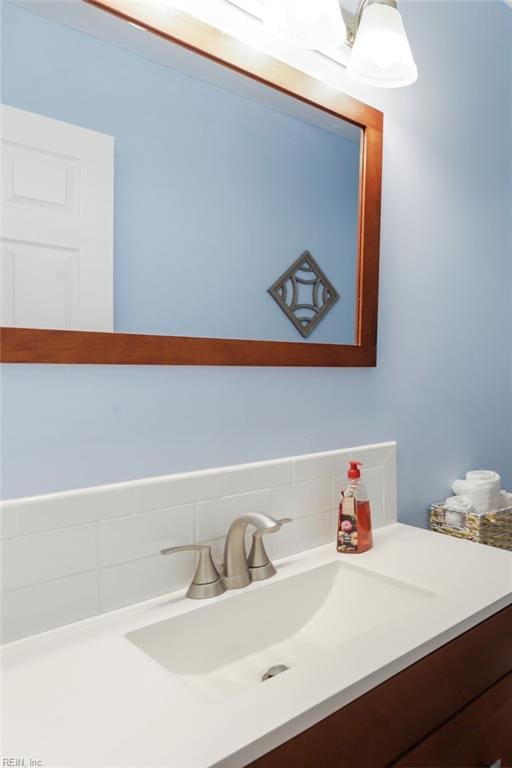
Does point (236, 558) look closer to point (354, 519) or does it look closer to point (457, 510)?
point (354, 519)

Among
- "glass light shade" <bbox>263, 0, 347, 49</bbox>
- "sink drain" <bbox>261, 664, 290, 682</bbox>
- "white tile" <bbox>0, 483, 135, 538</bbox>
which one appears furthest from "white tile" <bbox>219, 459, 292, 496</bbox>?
"glass light shade" <bbox>263, 0, 347, 49</bbox>

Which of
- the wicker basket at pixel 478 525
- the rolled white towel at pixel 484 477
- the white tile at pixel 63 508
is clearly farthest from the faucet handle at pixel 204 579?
the rolled white towel at pixel 484 477

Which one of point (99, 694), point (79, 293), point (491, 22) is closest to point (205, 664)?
point (99, 694)

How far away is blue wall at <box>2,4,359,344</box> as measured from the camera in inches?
34.5

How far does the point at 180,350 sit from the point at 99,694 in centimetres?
56

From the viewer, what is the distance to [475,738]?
0.92 meters

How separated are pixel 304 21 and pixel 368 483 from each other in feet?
3.35

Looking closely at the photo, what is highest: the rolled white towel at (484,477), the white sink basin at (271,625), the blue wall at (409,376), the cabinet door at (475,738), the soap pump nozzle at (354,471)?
the blue wall at (409,376)

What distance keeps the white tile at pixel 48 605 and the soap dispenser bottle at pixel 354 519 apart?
55 centimetres

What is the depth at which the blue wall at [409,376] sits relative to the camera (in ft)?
2.95

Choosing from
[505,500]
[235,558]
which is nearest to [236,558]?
[235,558]

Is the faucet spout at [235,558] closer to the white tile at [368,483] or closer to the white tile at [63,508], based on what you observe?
the white tile at [63,508]

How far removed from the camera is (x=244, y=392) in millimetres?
1121

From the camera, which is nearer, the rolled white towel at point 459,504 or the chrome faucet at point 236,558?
the chrome faucet at point 236,558
